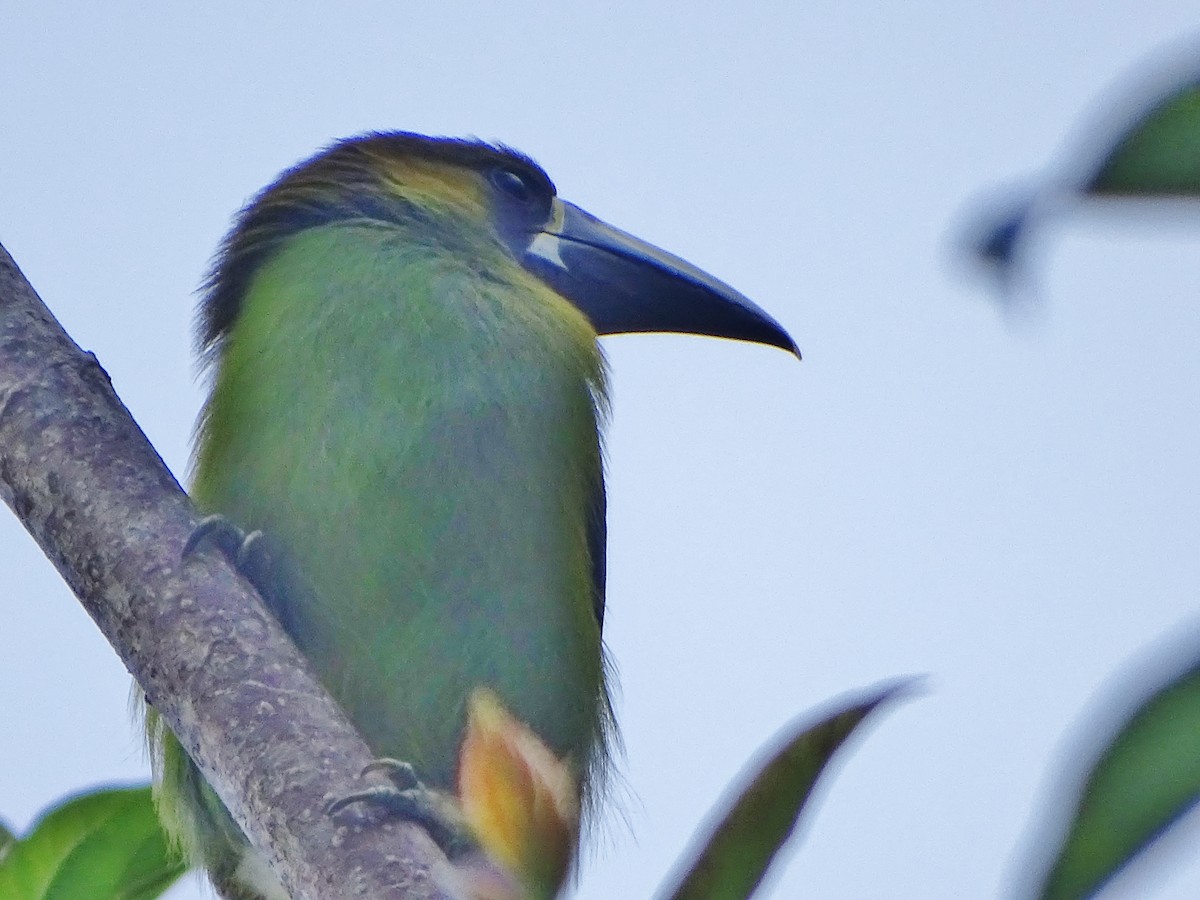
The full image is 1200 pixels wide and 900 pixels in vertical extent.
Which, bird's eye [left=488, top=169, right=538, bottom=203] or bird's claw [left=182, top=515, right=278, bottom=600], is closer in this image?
bird's claw [left=182, top=515, right=278, bottom=600]

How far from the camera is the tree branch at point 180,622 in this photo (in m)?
1.23

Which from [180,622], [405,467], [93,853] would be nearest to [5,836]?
[93,853]

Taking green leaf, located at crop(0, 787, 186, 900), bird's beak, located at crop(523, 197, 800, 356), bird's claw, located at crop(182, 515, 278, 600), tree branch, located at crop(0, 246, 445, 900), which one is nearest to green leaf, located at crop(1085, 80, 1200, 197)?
tree branch, located at crop(0, 246, 445, 900)

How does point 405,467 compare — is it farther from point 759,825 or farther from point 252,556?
point 759,825

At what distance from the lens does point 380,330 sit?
89.7 inches

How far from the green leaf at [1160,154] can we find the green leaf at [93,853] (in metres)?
1.48

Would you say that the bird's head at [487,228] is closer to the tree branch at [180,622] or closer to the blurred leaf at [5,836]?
the tree branch at [180,622]

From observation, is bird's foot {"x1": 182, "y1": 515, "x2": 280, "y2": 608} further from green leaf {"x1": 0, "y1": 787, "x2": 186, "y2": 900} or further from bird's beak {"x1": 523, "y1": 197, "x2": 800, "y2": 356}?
bird's beak {"x1": 523, "y1": 197, "x2": 800, "y2": 356}

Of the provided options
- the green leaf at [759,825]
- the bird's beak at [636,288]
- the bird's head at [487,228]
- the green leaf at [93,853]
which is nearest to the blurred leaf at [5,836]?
the green leaf at [93,853]

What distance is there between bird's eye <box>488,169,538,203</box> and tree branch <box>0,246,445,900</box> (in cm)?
119

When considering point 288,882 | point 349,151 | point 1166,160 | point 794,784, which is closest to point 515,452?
point 349,151

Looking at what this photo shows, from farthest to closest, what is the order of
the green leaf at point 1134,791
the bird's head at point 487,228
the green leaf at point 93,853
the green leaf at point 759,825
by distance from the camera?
the bird's head at point 487,228 → the green leaf at point 93,853 → the green leaf at point 759,825 → the green leaf at point 1134,791

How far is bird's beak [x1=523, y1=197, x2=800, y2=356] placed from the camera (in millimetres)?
2740

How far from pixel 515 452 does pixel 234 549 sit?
1.44ft
